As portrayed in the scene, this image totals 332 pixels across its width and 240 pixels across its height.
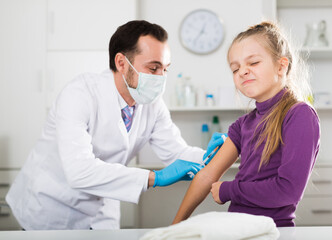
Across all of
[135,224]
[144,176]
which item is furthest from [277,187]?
[135,224]

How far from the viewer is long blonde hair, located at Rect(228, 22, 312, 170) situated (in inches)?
38.2

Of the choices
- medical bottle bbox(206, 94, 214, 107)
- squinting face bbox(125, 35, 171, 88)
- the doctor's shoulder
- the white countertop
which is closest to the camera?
the white countertop

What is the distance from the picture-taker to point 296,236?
29.7 inches

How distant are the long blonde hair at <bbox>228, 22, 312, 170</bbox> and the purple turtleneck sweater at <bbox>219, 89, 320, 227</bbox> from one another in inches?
0.8

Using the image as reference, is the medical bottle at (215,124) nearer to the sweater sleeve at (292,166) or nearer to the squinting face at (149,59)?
the squinting face at (149,59)

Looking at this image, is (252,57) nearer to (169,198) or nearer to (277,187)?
(277,187)

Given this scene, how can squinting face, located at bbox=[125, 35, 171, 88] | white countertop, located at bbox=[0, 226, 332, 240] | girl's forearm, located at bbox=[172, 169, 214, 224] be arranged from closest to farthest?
white countertop, located at bbox=[0, 226, 332, 240], girl's forearm, located at bbox=[172, 169, 214, 224], squinting face, located at bbox=[125, 35, 171, 88]

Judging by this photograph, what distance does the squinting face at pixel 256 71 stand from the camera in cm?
104

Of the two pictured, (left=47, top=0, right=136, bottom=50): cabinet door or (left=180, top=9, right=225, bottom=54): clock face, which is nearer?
(left=47, top=0, right=136, bottom=50): cabinet door

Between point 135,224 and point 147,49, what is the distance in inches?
60.7

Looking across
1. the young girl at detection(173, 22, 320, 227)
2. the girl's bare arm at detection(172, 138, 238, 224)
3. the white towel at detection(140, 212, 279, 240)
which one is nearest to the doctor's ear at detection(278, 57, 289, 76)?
the young girl at detection(173, 22, 320, 227)

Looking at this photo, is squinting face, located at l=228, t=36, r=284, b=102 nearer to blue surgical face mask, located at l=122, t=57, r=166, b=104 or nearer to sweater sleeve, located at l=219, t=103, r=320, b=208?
sweater sleeve, located at l=219, t=103, r=320, b=208

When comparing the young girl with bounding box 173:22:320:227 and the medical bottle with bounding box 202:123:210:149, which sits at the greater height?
the young girl with bounding box 173:22:320:227

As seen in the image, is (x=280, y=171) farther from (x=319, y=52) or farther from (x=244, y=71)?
(x=319, y=52)
